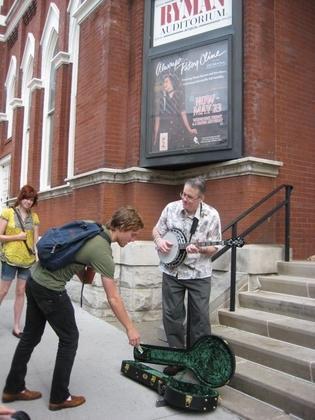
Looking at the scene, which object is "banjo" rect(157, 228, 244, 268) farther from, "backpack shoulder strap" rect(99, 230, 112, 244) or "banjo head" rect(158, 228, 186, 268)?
"backpack shoulder strap" rect(99, 230, 112, 244)

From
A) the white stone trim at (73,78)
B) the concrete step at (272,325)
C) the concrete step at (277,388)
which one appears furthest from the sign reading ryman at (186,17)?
the concrete step at (277,388)

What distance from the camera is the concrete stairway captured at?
3.51 metres

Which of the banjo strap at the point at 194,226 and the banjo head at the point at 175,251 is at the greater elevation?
the banjo strap at the point at 194,226

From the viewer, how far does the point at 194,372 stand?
3.66m

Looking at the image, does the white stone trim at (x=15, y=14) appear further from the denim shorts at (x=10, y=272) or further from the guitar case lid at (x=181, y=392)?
the guitar case lid at (x=181, y=392)

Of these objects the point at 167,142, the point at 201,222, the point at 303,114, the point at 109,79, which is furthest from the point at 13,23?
the point at 201,222

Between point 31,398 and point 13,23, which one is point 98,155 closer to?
point 31,398

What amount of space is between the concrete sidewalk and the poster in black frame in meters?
2.50

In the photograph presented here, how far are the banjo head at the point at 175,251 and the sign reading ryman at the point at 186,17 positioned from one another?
3.41 m

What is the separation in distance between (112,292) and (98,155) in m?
4.08

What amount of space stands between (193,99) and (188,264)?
2912 millimetres

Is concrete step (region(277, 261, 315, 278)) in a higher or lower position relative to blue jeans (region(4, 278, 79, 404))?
higher

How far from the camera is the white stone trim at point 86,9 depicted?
744 centimetres

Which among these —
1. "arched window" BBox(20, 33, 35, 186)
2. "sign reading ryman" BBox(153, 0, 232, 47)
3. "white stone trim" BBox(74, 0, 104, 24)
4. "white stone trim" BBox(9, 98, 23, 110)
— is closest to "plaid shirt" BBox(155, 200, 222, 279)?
"sign reading ryman" BBox(153, 0, 232, 47)
